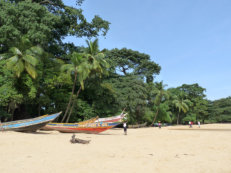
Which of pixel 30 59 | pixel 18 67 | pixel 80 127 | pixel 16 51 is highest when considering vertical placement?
pixel 16 51

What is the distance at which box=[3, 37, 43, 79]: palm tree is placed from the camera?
18188mm

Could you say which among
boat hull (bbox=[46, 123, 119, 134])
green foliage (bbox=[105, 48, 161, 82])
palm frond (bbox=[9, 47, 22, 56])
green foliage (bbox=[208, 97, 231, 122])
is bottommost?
boat hull (bbox=[46, 123, 119, 134])

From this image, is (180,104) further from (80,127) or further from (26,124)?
(26,124)

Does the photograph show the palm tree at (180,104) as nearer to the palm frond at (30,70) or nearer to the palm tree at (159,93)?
the palm tree at (159,93)

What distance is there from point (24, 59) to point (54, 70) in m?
4.25

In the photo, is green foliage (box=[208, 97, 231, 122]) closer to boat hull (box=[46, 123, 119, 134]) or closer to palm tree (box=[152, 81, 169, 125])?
palm tree (box=[152, 81, 169, 125])

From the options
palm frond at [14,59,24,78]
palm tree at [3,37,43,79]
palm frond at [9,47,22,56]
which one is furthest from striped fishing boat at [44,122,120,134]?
palm frond at [9,47,22,56]

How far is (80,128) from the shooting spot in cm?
1733

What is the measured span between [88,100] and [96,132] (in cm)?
1048

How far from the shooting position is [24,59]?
61.2ft

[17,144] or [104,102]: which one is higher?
[104,102]

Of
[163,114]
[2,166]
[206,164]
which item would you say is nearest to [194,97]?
[163,114]

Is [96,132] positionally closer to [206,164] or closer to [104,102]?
[104,102]

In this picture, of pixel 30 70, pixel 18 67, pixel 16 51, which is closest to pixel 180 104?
pixel 30 70
